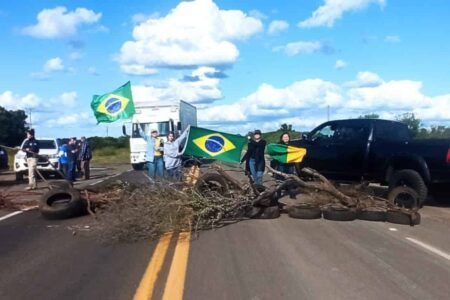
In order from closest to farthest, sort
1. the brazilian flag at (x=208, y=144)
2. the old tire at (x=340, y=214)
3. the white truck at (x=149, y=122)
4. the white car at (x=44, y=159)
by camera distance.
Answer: the old tire at (x=340, y=214), the brazilian flag at (x=208, y=144), the white car at (x=44, y=159), the white truck at (x=149, y=122)

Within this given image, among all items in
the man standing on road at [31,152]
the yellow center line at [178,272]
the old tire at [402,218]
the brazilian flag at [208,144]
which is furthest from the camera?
the man standing on road at [31,152]

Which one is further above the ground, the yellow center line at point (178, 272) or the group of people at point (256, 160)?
the group of people at point (256, 160)

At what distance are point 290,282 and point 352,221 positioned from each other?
553 centimetres

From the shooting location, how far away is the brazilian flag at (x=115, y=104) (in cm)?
1927

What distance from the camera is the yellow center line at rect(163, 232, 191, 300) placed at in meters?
6.58

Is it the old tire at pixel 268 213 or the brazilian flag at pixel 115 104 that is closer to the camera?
the old tire at pixel 268 213

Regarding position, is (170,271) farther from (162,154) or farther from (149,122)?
(149,122)

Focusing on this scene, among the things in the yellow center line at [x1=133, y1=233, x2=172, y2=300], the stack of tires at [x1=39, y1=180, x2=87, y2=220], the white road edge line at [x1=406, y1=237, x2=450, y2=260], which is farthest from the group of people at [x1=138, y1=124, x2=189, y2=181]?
the white road edge line at [x1=406, y1=237, x2=450, y2=260]

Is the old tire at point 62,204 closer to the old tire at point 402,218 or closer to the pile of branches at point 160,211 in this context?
the pile of branches at point 160,211

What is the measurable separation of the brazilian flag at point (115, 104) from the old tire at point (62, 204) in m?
6.54

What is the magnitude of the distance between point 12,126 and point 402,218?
8377 centimetres

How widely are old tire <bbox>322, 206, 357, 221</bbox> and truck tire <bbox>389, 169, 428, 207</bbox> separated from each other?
2.00 meters

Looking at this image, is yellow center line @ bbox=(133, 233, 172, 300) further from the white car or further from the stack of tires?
the white car

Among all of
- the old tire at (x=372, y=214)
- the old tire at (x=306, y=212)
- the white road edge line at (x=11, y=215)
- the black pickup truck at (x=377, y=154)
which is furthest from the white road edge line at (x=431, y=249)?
the white road edge line at (x=11, y=215)
